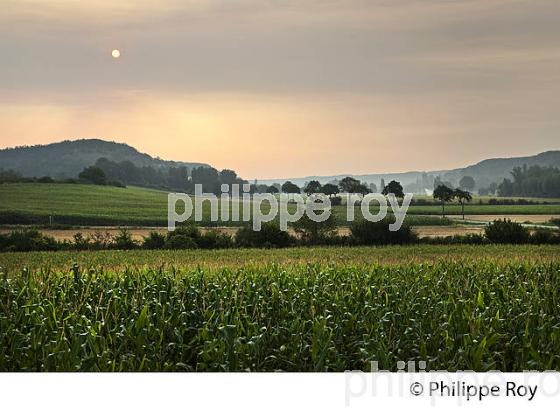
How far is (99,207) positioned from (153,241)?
1.40 metres

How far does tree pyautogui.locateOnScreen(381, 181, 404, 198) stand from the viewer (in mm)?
15070

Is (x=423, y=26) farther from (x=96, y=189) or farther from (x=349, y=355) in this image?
(x=96, y=189)

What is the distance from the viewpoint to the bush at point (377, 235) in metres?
16.5

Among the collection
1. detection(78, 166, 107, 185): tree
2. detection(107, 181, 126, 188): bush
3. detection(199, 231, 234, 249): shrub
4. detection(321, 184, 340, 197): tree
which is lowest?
detection(199, 231, 234, 249): shrub

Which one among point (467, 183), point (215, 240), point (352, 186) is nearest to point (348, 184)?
point (352, 186)

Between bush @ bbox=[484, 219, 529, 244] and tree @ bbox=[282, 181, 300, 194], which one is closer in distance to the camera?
tree @ bbox=[282, 181, 300, 194]

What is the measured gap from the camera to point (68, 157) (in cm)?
1480

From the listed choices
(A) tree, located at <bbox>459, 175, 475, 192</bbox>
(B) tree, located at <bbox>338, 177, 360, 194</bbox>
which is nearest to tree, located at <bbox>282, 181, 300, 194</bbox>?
(B) tree, located at <bbox>338, 177, 360, 194</bbox>

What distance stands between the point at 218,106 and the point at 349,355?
19.2ft

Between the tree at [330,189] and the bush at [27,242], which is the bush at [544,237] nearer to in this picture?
the tree at [330,189]

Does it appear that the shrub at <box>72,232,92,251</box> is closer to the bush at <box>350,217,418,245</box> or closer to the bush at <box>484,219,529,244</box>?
the bush at <box>350,217,418,245</box>

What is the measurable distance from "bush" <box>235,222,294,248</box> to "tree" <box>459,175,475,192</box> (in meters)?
4.11

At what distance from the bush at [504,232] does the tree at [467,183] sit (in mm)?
2106

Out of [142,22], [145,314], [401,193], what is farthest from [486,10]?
[145,314]
